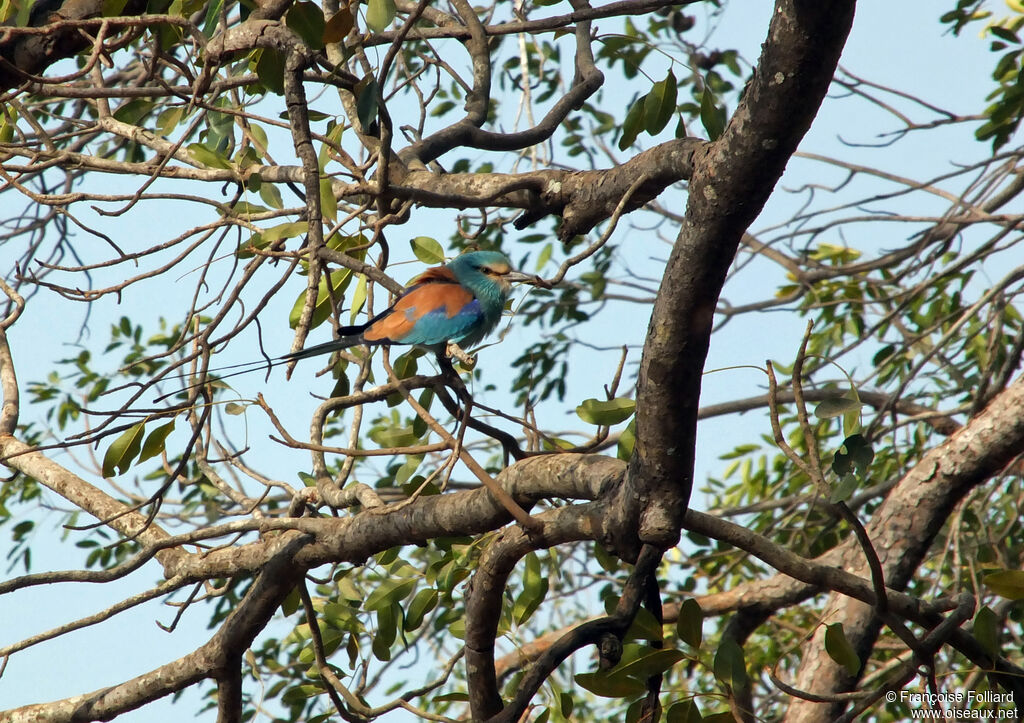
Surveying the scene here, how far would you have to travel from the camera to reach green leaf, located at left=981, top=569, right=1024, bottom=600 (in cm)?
207

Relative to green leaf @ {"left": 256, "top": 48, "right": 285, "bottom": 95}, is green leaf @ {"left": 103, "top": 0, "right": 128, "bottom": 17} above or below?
above

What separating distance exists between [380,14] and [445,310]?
3.52 feet

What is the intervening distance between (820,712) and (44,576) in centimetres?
288

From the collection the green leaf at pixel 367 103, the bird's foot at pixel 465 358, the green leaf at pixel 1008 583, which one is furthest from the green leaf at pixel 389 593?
the green leaf at pixel 1008 583

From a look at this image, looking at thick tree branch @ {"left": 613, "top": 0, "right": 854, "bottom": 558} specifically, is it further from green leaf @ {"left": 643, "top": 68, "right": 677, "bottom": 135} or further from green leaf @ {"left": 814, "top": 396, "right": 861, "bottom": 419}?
green leaf @ {"left": 643, "top": 68, "right": 677, "bottom": 135}

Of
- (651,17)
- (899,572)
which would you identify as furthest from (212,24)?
(651,17)

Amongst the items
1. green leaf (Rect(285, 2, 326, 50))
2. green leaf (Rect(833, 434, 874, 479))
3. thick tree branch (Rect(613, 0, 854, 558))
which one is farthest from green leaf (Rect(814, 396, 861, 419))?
green leaf (Rect(285, 2, 326, 50))

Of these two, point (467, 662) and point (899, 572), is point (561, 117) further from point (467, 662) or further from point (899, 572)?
point (899, 572)

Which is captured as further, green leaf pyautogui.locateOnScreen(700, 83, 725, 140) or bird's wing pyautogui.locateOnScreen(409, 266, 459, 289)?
bird's wing pyautogui.locateOnScreen(409, 266, 459, 289)

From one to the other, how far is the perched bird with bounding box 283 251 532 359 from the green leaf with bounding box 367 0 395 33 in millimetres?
818

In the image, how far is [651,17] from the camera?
6.20 meters

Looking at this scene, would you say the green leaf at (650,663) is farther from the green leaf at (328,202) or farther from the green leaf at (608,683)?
the green leaf at (328,202)

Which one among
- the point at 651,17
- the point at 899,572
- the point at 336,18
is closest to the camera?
the point at 336,18

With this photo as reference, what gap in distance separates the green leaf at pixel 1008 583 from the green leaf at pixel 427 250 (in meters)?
1.96
